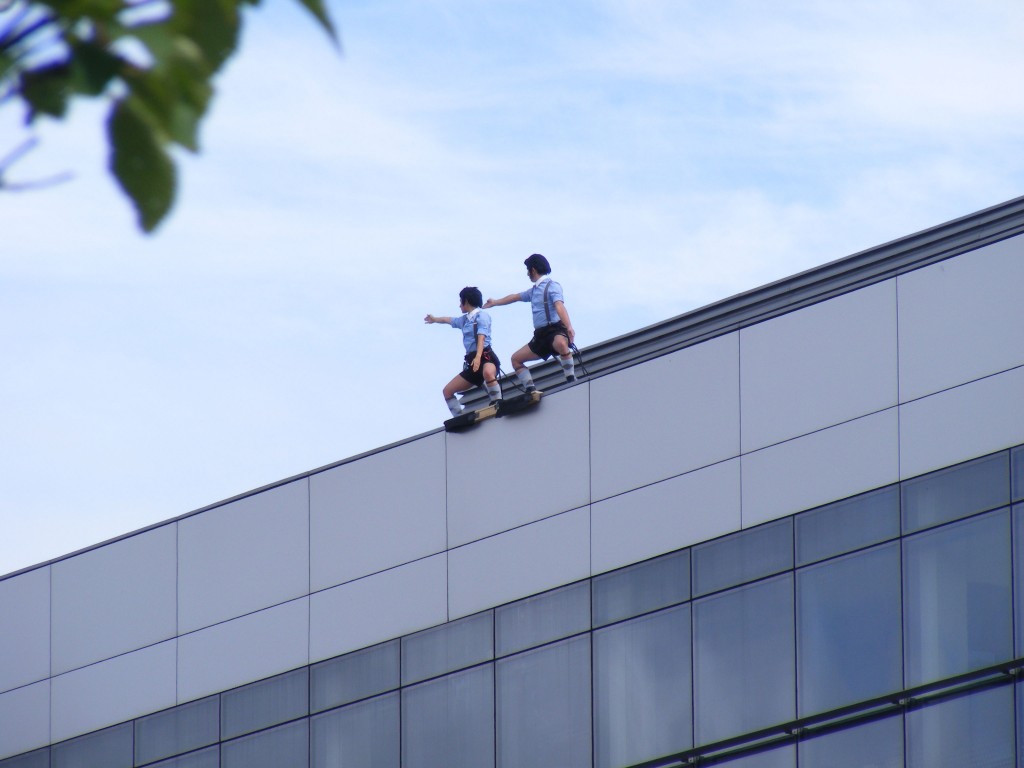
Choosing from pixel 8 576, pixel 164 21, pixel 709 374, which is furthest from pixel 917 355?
pixel 164 21

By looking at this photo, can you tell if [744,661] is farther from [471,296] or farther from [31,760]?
[31,760]

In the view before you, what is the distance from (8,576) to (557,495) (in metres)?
9.94

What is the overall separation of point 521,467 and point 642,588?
2.44 metres

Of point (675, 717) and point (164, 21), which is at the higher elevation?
point (675, 717)

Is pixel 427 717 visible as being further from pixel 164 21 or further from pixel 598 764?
pixel 164 21

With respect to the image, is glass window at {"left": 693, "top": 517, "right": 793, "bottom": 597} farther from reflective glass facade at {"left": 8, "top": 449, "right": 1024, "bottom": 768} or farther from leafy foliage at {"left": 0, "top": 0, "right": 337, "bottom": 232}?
leafy foliage at {"left": 0, "top": 0, "right": 337, "bottom": 232}

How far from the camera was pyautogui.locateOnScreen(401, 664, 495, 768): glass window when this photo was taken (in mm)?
22062

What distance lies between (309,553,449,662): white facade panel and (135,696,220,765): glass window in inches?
77.7

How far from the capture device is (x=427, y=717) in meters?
22.8

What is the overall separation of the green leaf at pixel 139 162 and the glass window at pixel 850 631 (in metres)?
16.3

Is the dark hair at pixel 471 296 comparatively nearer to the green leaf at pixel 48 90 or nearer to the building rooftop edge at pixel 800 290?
the building rooftop edge at pixel 800 290

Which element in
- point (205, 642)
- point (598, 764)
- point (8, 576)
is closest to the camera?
point (598, 764)

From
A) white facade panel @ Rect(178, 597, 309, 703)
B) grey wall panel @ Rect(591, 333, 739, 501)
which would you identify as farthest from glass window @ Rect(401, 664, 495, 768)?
grey wall panel @ Rect(591, 333, 739, 501)

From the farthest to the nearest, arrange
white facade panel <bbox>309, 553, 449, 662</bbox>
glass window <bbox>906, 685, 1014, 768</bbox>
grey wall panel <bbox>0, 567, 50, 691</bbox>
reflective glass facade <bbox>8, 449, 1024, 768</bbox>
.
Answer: grey wall panel <bbox>0, 567, 50, 691</bbox> → white facade panel <bbox>309, 553, 449, 662</bbox> → reflective glass facade <bbox>8, 449, 1024, 768</bbox> → glass window <bbox>906, 685, 1014, 768</bbox>
